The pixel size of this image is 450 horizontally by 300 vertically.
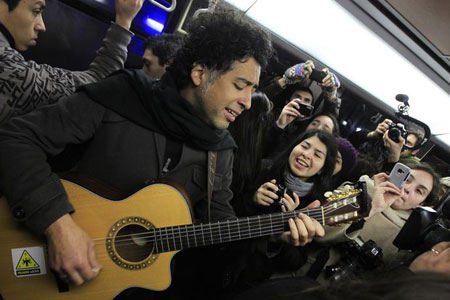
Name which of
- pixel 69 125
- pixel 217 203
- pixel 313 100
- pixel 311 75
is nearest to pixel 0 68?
pixel 69 125

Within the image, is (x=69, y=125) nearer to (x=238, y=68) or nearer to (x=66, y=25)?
(x=238, y=68)

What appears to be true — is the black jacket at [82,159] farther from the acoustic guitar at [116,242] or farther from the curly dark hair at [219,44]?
the curly dark hair at [219,44]

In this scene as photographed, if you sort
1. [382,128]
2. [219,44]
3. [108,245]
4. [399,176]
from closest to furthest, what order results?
[108,245] → [219,44] → [399,176] → [382,128]

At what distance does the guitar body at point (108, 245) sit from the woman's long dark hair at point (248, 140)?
0.79 meters

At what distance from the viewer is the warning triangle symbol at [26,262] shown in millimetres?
949

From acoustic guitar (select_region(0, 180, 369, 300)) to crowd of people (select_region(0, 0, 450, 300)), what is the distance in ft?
0.21

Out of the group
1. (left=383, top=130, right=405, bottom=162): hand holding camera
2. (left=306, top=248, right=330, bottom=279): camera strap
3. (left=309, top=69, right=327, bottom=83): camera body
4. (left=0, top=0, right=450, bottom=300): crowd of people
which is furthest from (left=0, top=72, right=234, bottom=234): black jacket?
(left=383, top=130, right=405, bottom=162): hand holding camera

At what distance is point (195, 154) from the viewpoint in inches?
51.6

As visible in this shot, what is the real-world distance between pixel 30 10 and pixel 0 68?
12.4 inches

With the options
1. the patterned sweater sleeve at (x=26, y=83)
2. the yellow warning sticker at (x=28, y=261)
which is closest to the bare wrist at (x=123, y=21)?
the patterned sweater sleeve at (x=26, y=83)

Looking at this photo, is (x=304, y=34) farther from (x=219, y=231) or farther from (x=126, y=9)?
(x=219, y=231)

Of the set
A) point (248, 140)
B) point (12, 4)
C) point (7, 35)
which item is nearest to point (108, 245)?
point (7, 35)

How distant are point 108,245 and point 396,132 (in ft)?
7.74

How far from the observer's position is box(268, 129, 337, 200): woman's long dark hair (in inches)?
75.6
